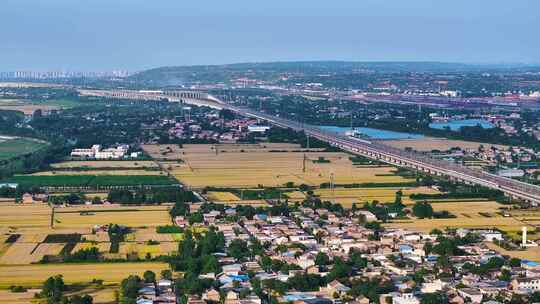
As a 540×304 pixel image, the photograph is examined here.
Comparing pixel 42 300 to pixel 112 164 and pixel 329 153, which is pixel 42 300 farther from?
pixel 329 153

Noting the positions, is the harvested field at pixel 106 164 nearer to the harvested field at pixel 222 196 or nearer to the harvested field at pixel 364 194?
the harvested field at pixel 222 196

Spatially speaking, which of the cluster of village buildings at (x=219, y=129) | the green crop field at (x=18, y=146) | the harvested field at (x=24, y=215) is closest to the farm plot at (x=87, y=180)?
the harvested field at (x=24, y=215)

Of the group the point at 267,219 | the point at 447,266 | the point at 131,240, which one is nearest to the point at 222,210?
the point at 267,219

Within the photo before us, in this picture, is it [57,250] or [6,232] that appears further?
[6,232]

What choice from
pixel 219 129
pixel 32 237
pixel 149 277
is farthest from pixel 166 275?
pixel 219 129

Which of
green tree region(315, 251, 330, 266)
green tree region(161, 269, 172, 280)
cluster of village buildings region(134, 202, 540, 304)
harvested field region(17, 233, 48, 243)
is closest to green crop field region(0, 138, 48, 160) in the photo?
harvested field region(17, 233, 48, 243)

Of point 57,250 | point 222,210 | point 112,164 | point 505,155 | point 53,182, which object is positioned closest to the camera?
point 57,250
